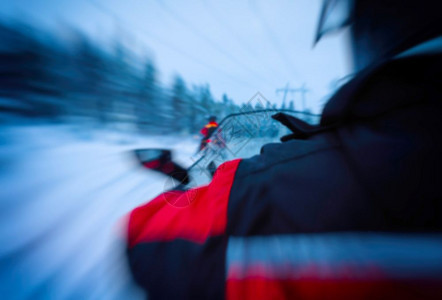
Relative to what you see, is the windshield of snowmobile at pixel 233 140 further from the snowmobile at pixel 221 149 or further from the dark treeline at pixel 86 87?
the dark treeline at pixel 86 87

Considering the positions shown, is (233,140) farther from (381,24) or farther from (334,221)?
(381,24)

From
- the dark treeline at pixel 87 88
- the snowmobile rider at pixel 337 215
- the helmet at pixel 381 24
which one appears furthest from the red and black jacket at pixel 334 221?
the dark treeline at pixel 87 88

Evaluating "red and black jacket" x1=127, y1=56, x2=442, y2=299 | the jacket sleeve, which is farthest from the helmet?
the jacket sleeve

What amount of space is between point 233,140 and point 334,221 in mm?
723

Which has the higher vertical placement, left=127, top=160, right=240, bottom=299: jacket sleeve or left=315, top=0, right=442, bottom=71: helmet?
left=315, top=0, right=442, bottom=71: helmet

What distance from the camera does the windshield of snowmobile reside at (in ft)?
3.18

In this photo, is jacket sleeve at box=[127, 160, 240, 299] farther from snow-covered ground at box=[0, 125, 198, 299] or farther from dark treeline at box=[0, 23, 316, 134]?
dark treeline at box=[0, 23, 316, 134]

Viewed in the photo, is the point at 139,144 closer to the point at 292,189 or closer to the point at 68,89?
the point at 68,89

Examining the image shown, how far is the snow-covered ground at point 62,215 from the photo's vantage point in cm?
54

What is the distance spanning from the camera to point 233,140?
1029 mm

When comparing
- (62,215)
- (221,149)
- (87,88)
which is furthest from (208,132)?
(62,215)

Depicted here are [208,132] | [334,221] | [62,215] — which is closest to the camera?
[334,221]

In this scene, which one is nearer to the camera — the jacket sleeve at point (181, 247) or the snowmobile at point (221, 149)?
the jacket sleeve at point (181, 247)

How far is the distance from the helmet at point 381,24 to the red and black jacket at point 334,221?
123mm
